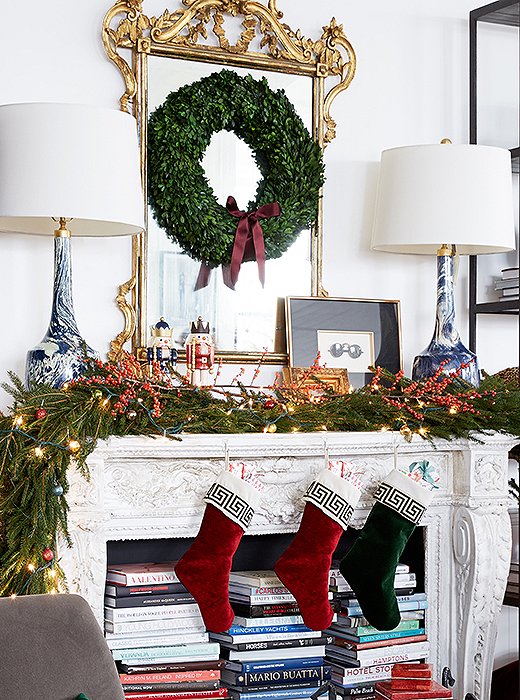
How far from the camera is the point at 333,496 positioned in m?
2.51

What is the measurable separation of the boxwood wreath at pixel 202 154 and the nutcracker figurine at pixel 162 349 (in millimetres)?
285

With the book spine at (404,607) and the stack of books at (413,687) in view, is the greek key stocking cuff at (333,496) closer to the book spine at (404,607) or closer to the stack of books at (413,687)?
the book spine at (404,607)

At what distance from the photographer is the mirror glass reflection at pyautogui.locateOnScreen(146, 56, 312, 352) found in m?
2.89

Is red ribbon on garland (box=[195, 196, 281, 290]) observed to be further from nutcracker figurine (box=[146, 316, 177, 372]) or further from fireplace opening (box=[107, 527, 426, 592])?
fireplace opening (box=[107, 527, 426, 592])

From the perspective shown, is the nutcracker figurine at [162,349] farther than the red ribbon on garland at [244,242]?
No

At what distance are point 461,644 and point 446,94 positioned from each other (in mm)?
1673

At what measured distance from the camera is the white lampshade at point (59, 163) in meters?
2.44

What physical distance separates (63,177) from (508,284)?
4.87ft

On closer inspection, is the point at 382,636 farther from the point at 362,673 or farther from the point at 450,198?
the point at 450,198

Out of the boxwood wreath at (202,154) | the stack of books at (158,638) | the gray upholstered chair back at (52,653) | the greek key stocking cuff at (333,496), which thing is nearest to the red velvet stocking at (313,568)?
the greek key stocking cuff at (333,496)

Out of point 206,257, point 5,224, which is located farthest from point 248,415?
point 5,224

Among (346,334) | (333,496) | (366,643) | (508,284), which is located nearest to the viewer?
(333,496)

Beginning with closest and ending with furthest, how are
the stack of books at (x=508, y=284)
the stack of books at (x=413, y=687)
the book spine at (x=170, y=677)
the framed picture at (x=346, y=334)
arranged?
the book spine at (x=170, y=677)
the stack of books at (x=413, y=687)
the framed picture at (x=346, y=334)
the stack of books at (x=508, y=284)

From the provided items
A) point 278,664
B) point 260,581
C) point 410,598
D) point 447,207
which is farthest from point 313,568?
point 447,207
